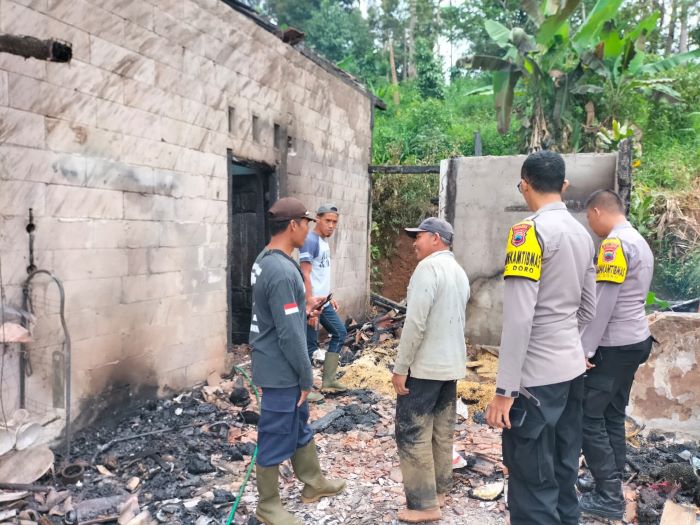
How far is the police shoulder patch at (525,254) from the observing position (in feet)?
7.54

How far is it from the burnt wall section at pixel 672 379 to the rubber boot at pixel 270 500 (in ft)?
11.5

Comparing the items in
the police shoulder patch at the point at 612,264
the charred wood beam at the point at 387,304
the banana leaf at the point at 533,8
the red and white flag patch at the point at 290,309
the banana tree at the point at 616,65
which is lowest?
the charred wood beam at the point at 387,304

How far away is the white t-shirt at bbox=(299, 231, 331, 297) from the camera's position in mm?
5207

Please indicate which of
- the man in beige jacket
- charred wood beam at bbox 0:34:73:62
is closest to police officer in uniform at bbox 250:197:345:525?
the man in beige jacket

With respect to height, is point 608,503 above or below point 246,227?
below

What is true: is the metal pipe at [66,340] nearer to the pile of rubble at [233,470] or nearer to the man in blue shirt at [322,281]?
the pile of rubble at [233,470]

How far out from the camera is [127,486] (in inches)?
141

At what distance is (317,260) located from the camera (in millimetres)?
5301

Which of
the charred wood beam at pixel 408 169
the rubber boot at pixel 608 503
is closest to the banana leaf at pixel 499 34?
the charred wood beam at pixel 408 169

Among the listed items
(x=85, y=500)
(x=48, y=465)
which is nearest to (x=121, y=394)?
(x=48, y=465)

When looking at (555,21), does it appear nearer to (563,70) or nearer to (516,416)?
(563,70)

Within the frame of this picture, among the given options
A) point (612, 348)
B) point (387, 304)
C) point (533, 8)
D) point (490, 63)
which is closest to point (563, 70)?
point (533, 8)

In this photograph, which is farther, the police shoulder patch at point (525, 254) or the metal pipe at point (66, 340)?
the metal pipe at point (66, 340)

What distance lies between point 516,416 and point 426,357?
747mm
